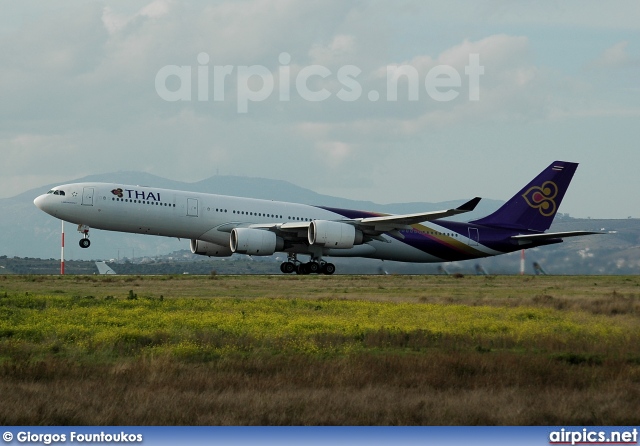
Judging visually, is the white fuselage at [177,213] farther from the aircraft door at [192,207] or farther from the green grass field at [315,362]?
the green grass field at [315,362]

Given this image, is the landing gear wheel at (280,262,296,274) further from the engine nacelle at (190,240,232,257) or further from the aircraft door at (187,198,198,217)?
the aircraft door at (187,198,198,217)

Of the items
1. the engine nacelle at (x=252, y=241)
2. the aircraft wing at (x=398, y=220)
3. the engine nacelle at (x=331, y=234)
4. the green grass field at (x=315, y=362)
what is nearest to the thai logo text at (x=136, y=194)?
the engine nacelle at (x=252, y=241)

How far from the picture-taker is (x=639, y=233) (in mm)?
69000

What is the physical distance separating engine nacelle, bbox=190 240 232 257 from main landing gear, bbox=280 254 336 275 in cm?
345

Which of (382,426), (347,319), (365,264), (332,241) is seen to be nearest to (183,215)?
(332,241)

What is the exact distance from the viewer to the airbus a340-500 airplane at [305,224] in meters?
47.3

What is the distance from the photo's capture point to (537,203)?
5791 centimetres

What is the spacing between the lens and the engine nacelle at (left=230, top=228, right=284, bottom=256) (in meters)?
48.6

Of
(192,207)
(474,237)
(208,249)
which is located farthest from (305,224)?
(474,237)

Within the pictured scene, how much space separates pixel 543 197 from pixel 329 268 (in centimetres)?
1505

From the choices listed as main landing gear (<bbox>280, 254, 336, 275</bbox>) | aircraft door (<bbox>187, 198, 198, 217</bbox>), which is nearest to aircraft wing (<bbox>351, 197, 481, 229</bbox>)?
main landing gear (<bbox>280, 254, 336, 275</bbox>)

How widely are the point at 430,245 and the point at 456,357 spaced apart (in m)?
38.5

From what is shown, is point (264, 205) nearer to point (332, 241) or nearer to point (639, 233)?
point (332, 241)

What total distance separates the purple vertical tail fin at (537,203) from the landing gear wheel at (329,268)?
1030 centimetres
